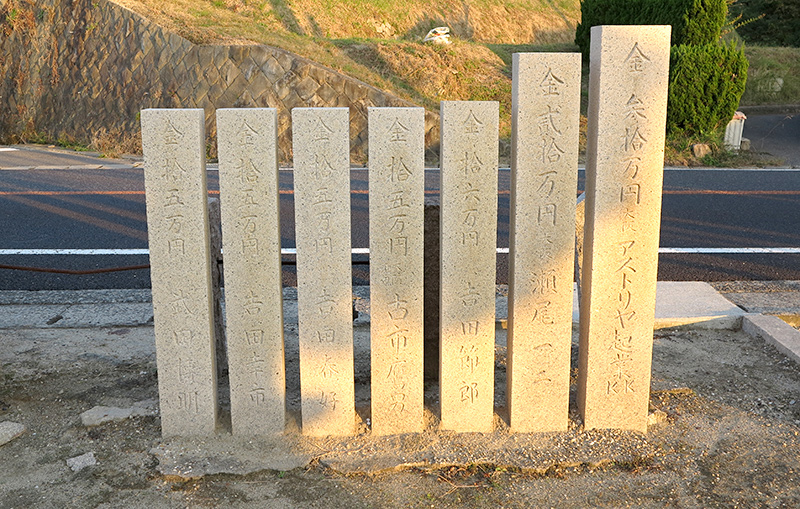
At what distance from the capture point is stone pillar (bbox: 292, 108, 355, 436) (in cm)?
295

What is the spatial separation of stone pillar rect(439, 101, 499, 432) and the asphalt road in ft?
4.66

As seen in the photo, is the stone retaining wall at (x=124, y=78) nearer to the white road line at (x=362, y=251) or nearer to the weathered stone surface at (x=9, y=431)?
the white road line at (x=362, y=251)

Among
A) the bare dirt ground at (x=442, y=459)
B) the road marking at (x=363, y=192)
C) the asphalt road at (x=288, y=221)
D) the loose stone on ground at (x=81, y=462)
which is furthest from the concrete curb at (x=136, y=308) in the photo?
the road marking at (x=363, y=192)

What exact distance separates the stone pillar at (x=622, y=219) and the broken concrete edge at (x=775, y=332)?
1242mm

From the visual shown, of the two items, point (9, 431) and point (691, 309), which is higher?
point (691, 309)

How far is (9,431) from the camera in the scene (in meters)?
3.26

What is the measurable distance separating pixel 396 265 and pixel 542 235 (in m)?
0.62

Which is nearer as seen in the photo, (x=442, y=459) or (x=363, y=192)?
(x=442, y=459)

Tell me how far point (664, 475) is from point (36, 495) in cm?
244

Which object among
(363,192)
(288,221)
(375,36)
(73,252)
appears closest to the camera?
(73,252)

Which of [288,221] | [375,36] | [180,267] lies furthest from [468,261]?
[375,36]

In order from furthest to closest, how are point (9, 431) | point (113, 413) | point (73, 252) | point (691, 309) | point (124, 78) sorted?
point (124, 78)
point (73, 252)
point (691, 309)
point (113, 413)
point (9, 431)

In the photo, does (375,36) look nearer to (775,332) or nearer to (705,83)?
(705,83)

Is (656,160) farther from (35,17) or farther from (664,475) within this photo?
(35,17)
